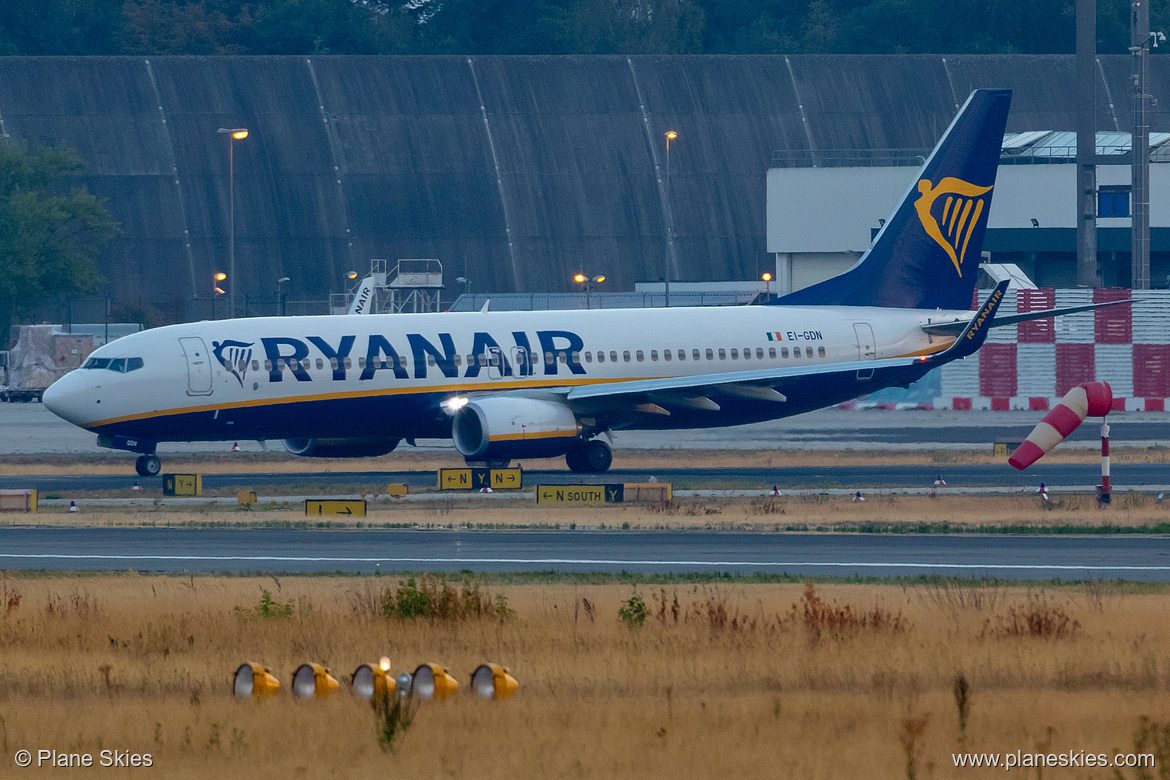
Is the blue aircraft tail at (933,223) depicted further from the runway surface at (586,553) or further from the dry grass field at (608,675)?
the dry grass field at (608,675)

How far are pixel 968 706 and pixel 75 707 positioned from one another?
7537mm

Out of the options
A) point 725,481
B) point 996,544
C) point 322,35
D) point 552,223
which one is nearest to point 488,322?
point 725,481

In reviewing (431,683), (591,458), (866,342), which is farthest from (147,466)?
(431,683)

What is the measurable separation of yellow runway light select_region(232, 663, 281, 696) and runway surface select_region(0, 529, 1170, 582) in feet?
30.3

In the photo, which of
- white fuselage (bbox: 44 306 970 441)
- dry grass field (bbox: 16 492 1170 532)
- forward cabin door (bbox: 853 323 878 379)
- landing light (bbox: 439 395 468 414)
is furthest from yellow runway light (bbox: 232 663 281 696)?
forward cabin door (bbox: 853 323 878 379)

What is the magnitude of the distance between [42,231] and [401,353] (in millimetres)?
57040

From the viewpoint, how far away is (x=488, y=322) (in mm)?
40750

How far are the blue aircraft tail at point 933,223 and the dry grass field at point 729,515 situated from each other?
40.1ft

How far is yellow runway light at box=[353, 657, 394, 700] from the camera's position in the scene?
12.9 meters

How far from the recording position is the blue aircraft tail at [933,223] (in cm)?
4459

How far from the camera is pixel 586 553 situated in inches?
1003

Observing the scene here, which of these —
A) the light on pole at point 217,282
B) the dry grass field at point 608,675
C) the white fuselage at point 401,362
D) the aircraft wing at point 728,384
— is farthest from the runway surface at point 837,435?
the dry grass field at point 608,675

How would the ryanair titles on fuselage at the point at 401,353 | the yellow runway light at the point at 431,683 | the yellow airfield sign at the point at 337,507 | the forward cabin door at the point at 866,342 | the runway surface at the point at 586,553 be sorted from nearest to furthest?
the yellow runway light at the point at 431,683 < the runway surface at the point at 586,553 < the yellow airfield sign at the point at 337,507 < the ryanair titles on fuselage at the point at 401,353 < the forward cabin door at the point at 866,342

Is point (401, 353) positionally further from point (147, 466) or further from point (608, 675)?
point (608, 675)
